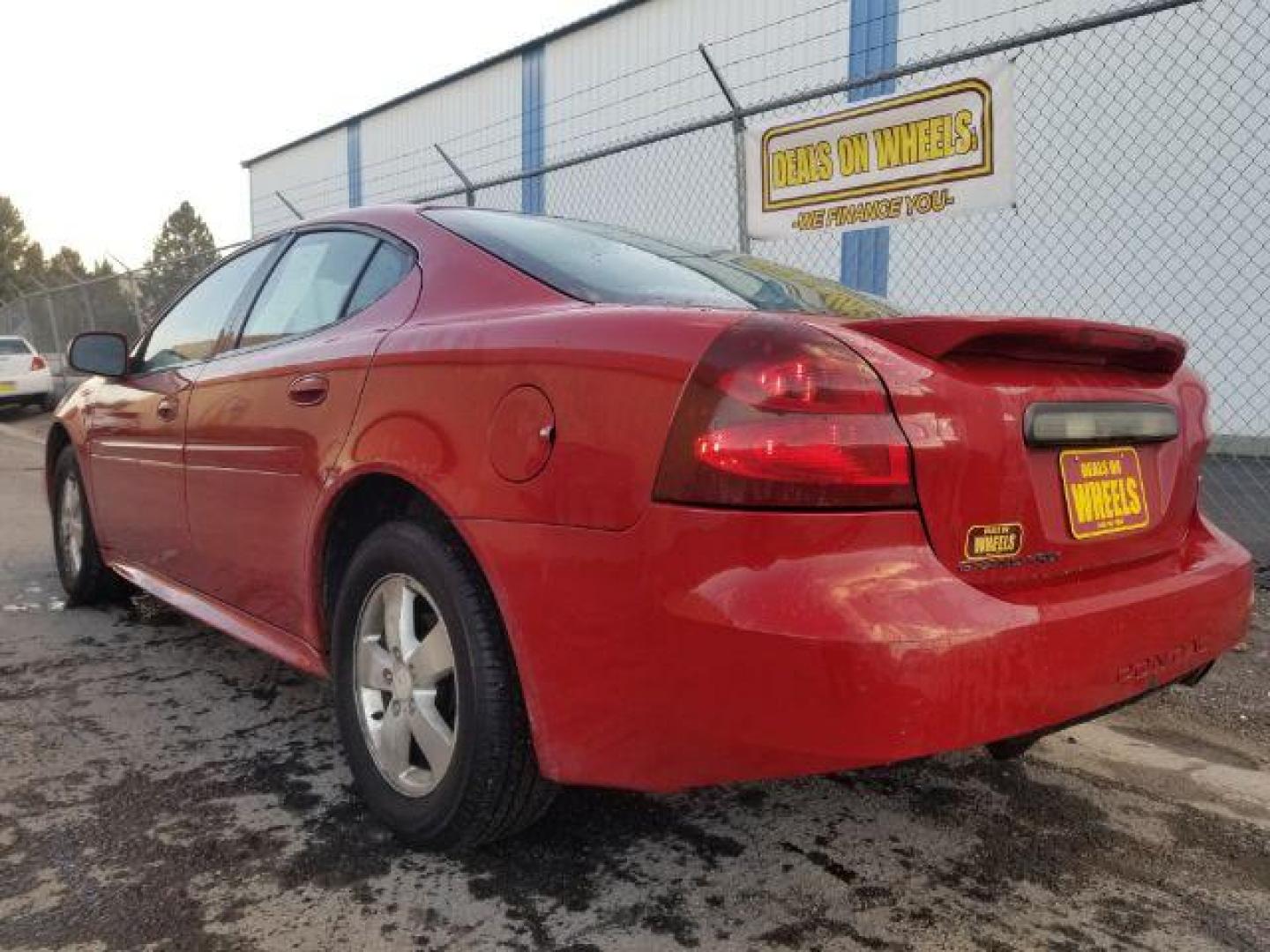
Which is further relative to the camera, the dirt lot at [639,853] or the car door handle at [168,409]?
the car door handle at [168,409]

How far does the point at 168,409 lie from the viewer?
334 centimetres

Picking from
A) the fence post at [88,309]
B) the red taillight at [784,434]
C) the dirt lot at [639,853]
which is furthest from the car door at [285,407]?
the fence post at [88,309]

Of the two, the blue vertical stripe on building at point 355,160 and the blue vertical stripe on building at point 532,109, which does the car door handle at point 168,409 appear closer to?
the blue vertical stripe on building at point 532,109

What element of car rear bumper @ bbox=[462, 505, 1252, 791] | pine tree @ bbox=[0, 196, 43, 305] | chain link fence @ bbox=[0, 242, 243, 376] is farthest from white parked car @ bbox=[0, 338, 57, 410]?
pine tree @ bbox=[0, 196, 43, 305]

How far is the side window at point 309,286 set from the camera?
2.76 meters

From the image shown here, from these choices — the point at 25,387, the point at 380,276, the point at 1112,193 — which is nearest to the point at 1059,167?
the point at 1112,193

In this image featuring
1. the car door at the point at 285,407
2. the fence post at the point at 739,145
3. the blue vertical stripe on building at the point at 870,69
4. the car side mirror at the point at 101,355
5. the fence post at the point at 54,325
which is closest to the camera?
the car door at the point at 285,407

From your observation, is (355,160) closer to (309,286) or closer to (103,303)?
(103,303)

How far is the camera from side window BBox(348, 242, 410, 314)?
2562 mm

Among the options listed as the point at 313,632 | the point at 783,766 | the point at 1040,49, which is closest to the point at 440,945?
the point at 783,766

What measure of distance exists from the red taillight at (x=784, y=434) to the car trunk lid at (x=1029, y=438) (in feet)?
0.18

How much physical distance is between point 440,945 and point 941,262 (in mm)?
9037

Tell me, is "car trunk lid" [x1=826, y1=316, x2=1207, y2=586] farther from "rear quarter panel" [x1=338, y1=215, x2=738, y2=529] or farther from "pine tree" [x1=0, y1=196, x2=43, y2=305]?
"pine tree" [x1=0, y1=196, x2=43, y2=305]

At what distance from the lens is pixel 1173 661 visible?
6.61ft
